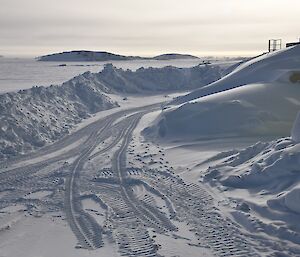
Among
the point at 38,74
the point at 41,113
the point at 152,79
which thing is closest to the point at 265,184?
the point at 41,113

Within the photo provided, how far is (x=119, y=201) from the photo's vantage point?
40.2ft

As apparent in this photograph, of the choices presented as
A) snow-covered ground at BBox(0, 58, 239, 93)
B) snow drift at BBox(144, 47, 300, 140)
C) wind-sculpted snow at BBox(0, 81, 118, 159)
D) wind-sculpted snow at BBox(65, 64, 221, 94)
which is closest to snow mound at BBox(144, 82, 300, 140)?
snow drift at BBox(144, 47, 300, 140)

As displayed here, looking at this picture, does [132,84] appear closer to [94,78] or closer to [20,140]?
Result: [94,78]

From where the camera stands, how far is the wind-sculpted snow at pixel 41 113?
1858 centimetres

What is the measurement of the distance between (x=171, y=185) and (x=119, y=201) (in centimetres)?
180

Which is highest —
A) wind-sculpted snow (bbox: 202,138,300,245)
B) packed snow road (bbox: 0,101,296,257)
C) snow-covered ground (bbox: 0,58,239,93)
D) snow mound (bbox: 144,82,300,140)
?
snow-covered ground (bbox: 0,58,239,93)

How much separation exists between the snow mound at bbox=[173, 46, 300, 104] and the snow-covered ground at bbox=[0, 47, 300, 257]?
18.7 inches

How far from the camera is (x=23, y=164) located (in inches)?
635

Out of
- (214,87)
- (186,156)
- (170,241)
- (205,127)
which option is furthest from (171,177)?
(214,87)

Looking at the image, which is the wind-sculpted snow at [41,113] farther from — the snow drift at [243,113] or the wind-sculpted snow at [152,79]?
the wind-sculpted snow at [152,79]

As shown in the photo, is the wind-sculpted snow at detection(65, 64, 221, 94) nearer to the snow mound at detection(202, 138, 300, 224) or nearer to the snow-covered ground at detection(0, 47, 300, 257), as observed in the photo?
the snow-covered ground at detection(0, 47, 300, 257)

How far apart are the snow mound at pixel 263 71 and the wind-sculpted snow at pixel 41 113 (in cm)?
694

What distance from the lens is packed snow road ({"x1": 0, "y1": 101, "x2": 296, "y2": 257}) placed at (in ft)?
31.2

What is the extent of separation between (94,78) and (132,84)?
525cm
